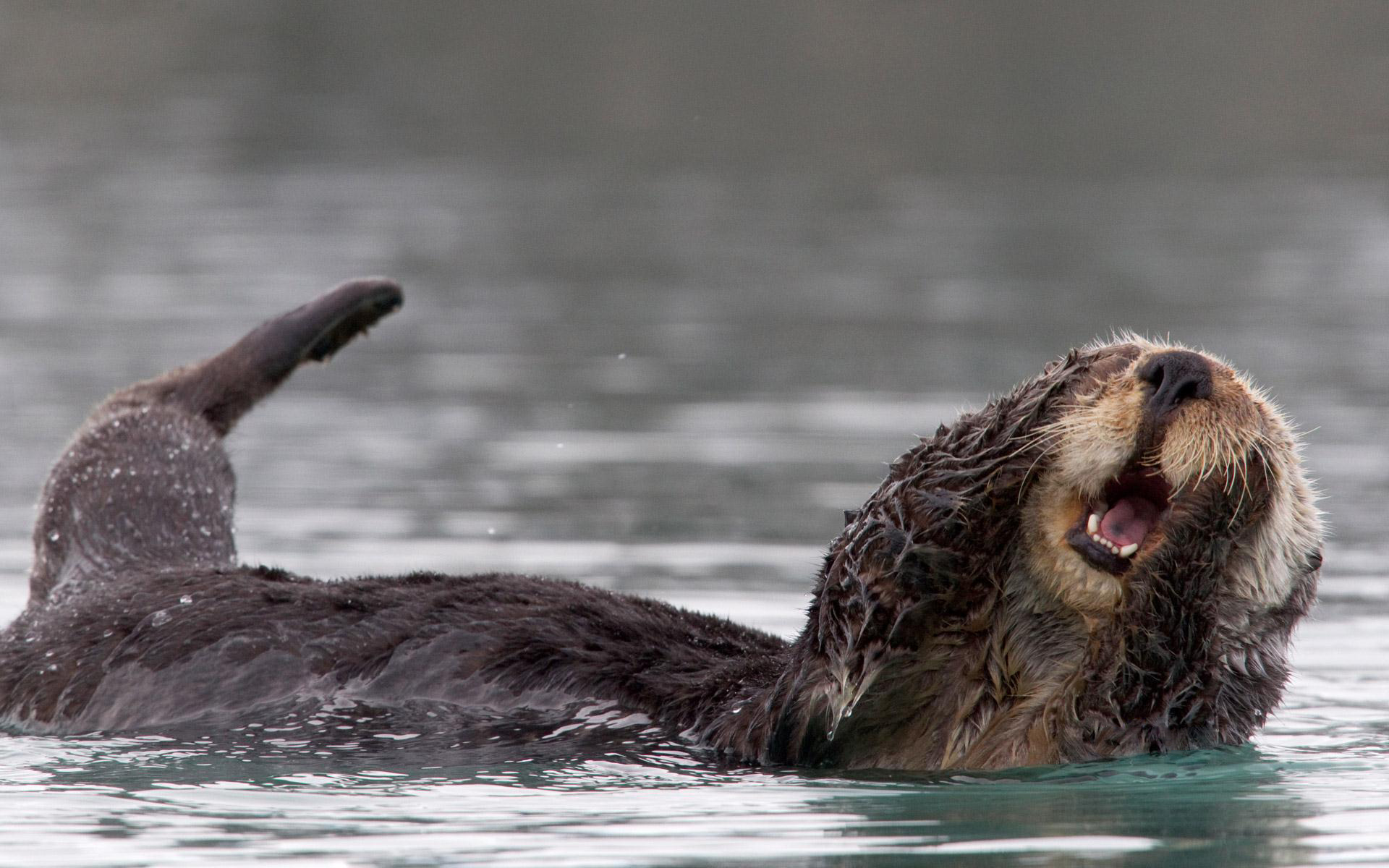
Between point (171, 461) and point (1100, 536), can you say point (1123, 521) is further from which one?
Result: point (171, 461)

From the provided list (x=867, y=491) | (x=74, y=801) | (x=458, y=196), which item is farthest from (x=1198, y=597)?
(x=458, y=196)

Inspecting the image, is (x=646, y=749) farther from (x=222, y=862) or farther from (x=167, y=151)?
(x=167, y=151)

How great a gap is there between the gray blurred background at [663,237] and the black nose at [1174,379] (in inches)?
136

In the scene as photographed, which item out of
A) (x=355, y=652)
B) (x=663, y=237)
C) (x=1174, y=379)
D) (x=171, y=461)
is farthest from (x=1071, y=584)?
(x=663, y=237)

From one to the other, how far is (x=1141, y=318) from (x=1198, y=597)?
1031 centimetres

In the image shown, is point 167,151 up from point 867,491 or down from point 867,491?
up

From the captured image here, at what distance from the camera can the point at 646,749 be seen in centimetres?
458

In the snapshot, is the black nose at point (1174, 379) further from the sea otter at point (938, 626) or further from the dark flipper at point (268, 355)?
the dark flipper at point (268, 355)

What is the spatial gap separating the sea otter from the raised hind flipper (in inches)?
17.6

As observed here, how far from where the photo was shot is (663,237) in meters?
19.3

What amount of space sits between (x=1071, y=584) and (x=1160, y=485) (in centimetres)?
29

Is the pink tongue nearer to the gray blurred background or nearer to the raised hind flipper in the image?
the raised hind flipper

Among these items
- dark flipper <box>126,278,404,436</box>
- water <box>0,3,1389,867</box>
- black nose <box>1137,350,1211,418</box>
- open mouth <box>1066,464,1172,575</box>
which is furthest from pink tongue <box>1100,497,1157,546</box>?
dark flipper <box>126,278,404,436</box>

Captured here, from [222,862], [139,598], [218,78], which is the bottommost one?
[222,862]
